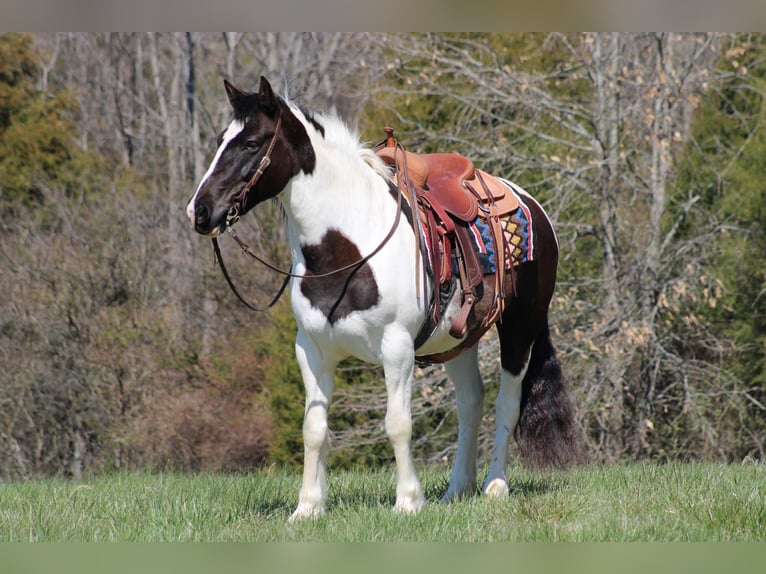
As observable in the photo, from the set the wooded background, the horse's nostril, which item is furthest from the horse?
the wooded background

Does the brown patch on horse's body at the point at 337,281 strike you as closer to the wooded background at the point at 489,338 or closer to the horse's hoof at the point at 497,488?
the horse's hoof at the point at 497,488

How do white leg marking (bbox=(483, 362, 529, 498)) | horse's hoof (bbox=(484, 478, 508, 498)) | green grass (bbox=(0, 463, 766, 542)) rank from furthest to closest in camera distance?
white leg marking (bbox=(483, 362, 529, 498)) → horse's hoof (bbox=(484, 478, 508, 498)) → green grass (bbox=(0, 463, 766, 542))

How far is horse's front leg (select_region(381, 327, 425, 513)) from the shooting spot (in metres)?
5.50

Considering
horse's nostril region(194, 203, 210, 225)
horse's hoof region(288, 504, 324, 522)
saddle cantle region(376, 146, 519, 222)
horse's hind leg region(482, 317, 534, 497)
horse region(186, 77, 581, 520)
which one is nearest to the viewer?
horse's nostril region(194, 203, 210, 225)

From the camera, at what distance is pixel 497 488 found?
20.9 ft

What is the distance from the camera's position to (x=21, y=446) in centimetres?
1455

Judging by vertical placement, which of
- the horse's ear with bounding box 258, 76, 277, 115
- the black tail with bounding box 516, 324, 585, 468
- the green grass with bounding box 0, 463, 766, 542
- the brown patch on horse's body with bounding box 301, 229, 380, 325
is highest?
the horse's ear with bounding box 258, 76, 277, 115

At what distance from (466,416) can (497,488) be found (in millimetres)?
523

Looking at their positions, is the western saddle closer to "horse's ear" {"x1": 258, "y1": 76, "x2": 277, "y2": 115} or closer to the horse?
the horse

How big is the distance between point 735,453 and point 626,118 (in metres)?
4.57

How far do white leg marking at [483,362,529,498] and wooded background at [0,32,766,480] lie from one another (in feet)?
16.0

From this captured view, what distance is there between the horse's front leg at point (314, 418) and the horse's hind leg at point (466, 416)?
1148mm

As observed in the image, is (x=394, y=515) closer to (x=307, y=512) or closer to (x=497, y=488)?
(x=307, y=512)

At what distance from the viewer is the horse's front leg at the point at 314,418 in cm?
559
